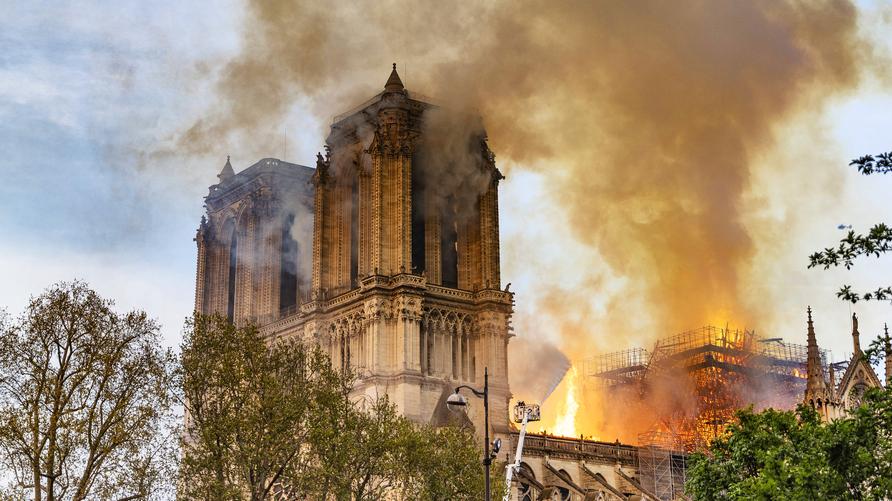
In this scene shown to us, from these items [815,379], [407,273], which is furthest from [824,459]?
[407,273]

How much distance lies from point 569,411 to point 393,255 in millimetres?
32946

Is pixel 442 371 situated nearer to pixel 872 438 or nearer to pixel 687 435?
pixel 687 435

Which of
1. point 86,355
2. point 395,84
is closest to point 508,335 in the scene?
point 395,84

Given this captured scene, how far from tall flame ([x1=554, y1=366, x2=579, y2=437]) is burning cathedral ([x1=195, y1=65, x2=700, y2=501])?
44.1 feet

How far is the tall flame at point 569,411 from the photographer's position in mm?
118000

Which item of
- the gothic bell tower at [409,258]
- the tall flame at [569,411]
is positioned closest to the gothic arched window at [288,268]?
the gothic bell tower at [409,258]

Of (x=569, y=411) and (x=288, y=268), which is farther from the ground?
(x=288, y=268)

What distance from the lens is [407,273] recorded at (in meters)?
92.0

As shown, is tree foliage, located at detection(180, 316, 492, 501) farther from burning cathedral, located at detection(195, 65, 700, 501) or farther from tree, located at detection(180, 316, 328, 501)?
burning cathedral, located at detection(195, 65, 700, 501)

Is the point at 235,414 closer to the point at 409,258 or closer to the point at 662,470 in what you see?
the point at 409,258

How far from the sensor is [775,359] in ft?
374

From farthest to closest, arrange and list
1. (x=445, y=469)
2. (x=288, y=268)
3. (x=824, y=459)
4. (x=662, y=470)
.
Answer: (x=288, y=268) < (x=662, y=470) < (x=445, y=469) < (x=824, y=459)

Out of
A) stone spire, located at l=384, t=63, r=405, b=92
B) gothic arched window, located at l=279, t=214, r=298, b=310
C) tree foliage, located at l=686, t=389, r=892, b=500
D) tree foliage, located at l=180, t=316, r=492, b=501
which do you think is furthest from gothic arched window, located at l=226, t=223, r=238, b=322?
tree foliage, located at l=686, t=389, r=892, b=500

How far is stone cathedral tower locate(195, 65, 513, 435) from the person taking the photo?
301 ft
